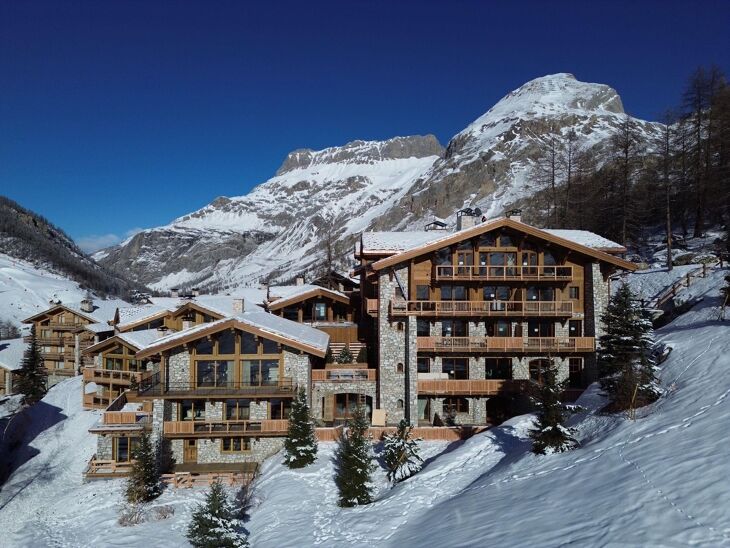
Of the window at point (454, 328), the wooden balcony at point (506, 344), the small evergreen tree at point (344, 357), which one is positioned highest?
the window at point (454, 328)

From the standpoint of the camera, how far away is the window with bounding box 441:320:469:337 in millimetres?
26859

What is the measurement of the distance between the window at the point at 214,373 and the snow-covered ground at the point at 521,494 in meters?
4.69

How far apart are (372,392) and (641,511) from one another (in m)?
16.6

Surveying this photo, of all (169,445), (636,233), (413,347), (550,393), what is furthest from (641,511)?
(636,233)

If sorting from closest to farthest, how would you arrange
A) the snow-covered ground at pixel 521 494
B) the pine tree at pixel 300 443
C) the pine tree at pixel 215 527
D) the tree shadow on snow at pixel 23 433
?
the snow-covered ground at pixel 521 494
the pine tree at pixel 215 527
the pine tree at pixel 300 443
the tree shadow on snow at pixel 23 433

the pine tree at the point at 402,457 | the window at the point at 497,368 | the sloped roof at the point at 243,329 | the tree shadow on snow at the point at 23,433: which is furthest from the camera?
the tree shadow on snow at the point at 23,433

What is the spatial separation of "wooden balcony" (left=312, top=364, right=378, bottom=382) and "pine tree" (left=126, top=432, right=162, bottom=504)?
866 centimetres

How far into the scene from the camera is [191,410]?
2398 centimetres

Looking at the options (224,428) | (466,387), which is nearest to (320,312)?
(224,428)

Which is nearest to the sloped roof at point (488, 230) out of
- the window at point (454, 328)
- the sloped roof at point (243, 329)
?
the window at point (454, 328)

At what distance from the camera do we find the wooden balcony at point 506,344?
25453 millimetres

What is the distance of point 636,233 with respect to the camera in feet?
156

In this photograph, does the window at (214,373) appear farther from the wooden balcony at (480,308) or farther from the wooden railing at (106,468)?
the wooden balcony at (480,308)

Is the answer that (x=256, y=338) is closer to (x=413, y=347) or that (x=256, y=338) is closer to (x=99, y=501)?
(x=413, y=347)
